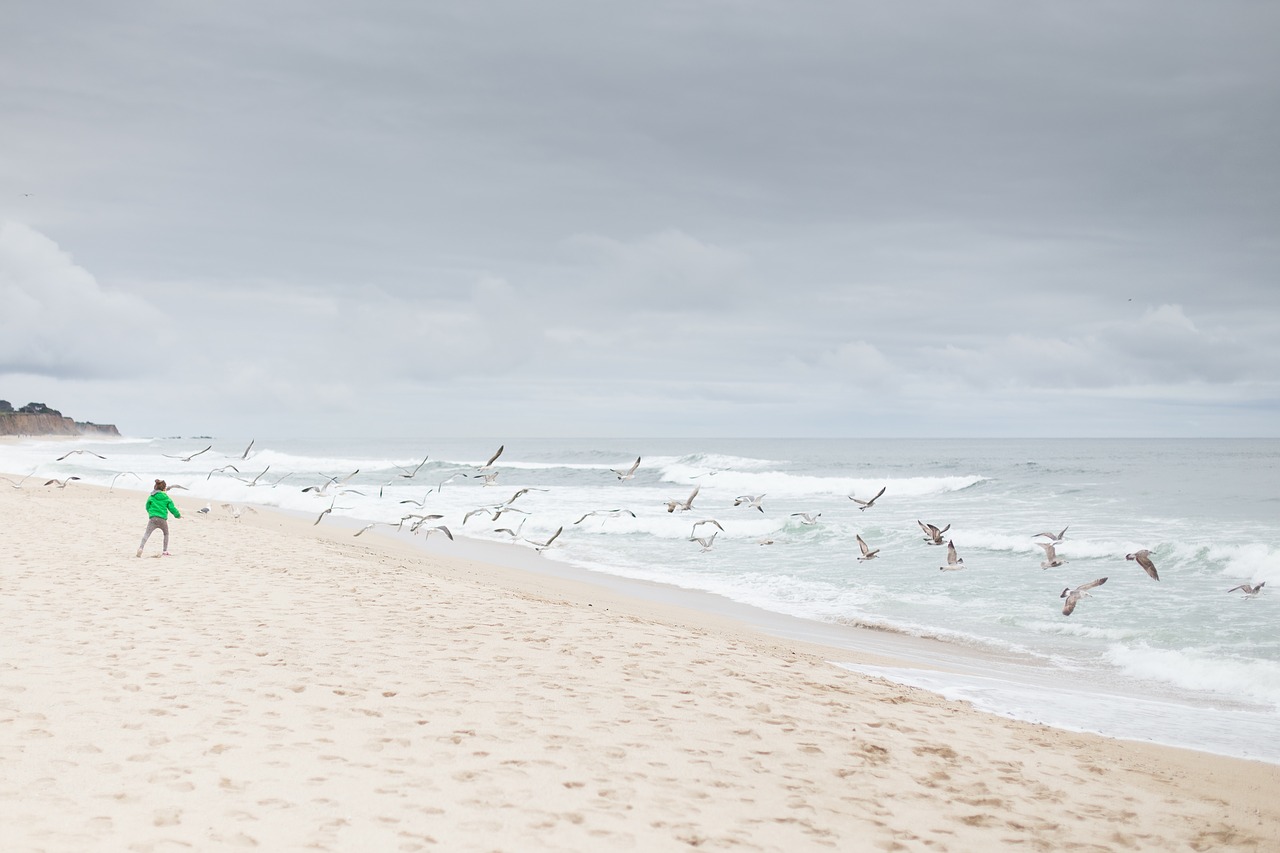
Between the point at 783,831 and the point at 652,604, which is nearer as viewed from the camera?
the point at 783,831

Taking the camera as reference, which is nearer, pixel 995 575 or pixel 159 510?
pixel 159 510

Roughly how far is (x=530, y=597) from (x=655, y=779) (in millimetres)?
8150

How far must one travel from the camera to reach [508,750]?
602cm

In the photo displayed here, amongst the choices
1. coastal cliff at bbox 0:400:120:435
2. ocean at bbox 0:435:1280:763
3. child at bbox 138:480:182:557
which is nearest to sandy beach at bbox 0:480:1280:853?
ocean at bbox 0:435:1280:763

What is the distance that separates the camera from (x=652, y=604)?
601 inches

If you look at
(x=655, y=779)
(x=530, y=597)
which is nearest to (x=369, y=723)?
(x=655, y=779)

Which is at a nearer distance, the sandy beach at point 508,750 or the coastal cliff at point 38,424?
the sandy beach at point 508,750

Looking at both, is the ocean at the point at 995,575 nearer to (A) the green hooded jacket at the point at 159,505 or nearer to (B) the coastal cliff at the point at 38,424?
(A) the green hooded jacket at the point at 159,505

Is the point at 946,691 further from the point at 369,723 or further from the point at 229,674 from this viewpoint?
the point at 229,674

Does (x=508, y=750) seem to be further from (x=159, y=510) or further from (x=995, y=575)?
(x=995, y=575)

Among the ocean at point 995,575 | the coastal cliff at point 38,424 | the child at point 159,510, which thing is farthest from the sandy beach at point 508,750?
the coastal cliff at point 38,424

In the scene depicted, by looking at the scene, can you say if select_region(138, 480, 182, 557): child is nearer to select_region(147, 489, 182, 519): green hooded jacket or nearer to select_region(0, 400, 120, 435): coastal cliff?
select_region(147, 489, 182, 519): green hooded jacket

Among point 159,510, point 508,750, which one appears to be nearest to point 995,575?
point 508,750

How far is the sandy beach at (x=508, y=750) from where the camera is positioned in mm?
4926
